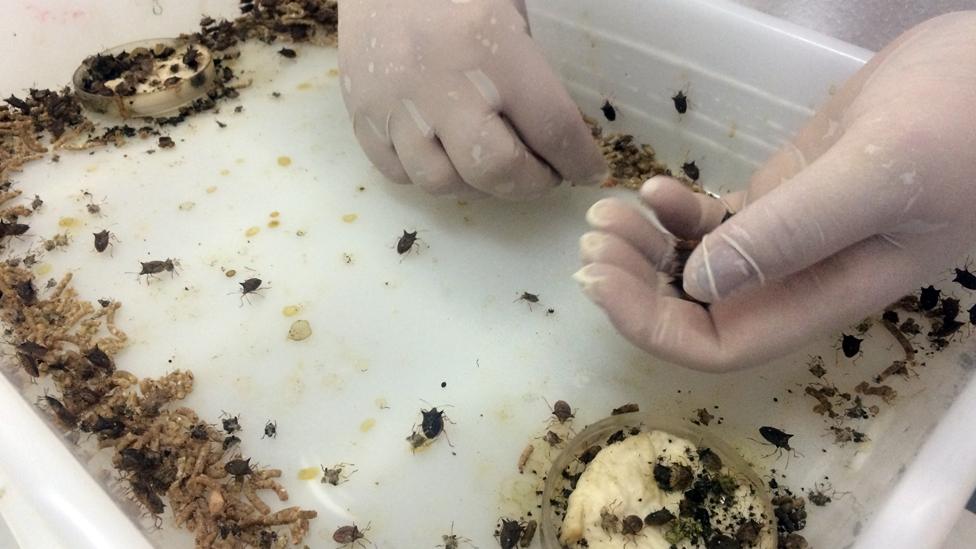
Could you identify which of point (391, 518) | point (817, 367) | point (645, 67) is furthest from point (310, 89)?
point (817, 367)

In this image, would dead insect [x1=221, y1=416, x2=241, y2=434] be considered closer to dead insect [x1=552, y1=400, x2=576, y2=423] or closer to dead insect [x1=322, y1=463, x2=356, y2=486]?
dead insect [x1=322, y1=463, x2=356, y2=486]

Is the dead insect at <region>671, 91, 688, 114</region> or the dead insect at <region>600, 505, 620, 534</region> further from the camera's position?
the dead insect at <region>671, 91, 688, 114</region>

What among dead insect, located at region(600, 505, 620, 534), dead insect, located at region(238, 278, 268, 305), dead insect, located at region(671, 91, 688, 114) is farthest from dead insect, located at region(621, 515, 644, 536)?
dead insect, located at region(671, 91, 688, 114)

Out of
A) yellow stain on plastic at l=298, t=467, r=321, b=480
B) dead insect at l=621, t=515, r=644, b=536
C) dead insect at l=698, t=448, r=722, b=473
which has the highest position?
dead insect at l=698, t=448, r=722, b=473

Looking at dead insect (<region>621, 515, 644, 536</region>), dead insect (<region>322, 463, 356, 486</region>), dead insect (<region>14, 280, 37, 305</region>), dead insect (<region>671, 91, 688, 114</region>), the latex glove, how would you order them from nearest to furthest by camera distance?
the latex glove < dead insect (<region>621, 515, 644, 536</region>) < dead insect (<region>322, 463, 356, 486</region>) < dead insect (<region>14, 280, 37, 305</region>) < dead insect (<region>671, 91, 688, 114</region>)

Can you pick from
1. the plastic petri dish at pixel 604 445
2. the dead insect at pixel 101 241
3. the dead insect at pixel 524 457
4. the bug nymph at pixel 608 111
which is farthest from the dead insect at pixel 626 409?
the dead insect at pixel 101 241

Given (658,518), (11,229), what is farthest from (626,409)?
(11,229)
